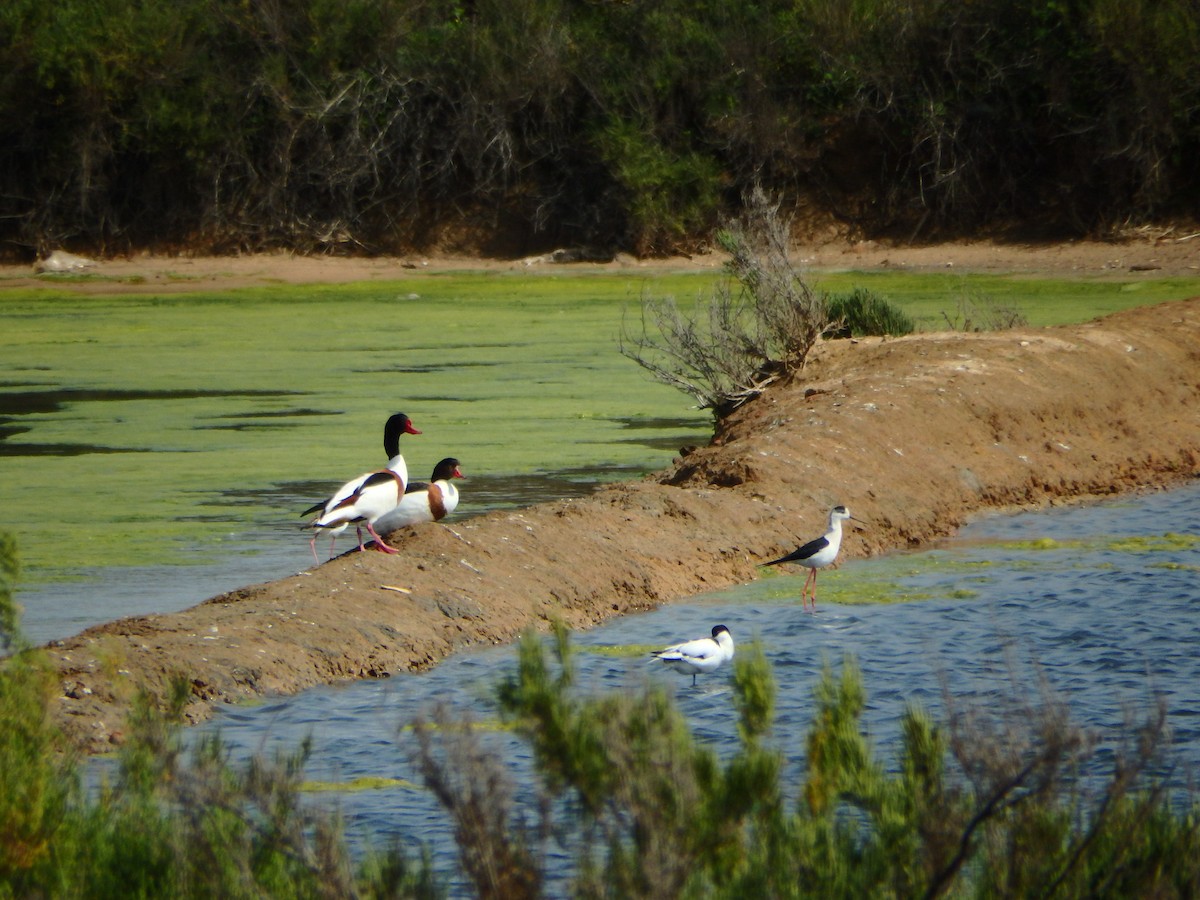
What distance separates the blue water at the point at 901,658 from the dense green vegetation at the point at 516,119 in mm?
21368

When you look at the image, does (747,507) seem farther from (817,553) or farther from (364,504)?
(364,504)

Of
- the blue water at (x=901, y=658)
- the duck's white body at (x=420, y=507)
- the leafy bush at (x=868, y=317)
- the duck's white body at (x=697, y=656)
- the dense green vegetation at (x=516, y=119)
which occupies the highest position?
the dense green vegetation at (x=516, y=119)

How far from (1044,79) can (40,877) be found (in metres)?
28.6

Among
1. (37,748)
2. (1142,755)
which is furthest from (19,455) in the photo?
(1142,755)

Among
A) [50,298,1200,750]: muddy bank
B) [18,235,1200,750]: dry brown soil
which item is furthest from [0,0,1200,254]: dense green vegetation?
[18,235,1200,750]: dry brown soil

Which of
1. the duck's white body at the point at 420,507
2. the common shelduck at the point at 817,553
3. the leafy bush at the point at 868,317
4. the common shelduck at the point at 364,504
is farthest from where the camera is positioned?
the leafy bush at the point at 868,317

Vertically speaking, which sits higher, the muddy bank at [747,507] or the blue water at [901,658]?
the muddy bank at [747,507]

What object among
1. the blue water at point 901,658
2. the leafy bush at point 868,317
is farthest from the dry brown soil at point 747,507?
the leafy bush at point 868,317

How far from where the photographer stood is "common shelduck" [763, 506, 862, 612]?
8.95 m

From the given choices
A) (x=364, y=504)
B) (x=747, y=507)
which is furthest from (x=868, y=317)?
(x=364, y=504)

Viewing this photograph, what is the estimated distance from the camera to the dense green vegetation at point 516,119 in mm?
31281

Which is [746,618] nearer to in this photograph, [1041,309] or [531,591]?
[531,591]

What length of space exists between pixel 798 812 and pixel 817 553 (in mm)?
4932

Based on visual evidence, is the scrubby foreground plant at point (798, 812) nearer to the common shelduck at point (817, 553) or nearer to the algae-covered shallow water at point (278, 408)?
the common shelduck at point (817, 553)
